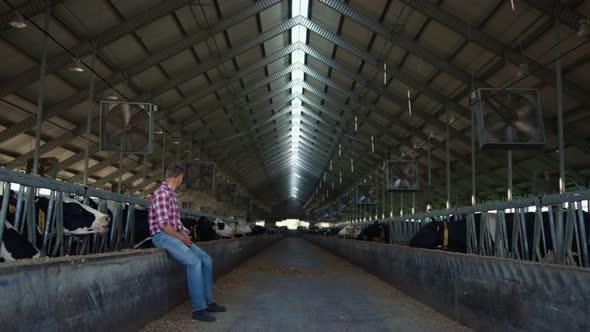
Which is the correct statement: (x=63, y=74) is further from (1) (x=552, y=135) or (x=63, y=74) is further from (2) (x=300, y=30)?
(1) (x=552, y=135)

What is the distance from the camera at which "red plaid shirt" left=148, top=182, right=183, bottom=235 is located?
185 inches

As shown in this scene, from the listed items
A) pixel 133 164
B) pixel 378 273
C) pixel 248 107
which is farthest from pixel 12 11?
pixel 133 164

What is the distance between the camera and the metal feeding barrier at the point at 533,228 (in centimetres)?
482

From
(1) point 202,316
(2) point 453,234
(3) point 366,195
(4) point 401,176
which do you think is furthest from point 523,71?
(3) point 366,195

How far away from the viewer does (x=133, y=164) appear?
29.2 metres

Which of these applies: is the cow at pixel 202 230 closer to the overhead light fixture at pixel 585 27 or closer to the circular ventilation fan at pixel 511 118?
the circular ventilation fan at pixel 511 118

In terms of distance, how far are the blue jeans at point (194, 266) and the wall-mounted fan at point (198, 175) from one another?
66.1 ft

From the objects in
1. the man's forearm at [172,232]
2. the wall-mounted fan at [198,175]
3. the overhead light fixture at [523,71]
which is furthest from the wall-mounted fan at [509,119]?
the wall-mounted fan at [198,175]

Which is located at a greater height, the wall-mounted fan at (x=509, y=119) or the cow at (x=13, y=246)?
the wall-mounted fan at (x=509, y=119)

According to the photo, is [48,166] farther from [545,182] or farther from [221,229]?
[545,182]

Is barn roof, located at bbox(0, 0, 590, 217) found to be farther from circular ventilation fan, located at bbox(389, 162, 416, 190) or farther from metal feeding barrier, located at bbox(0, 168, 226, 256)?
metal feeding barrier, located at bbox(0, 168, 226, 256)

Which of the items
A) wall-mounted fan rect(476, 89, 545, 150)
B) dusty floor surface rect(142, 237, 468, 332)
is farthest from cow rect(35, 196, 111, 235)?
wall-mounted fan rect(476, 89, 545, 150)

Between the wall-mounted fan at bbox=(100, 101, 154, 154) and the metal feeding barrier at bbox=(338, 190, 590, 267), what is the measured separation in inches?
355

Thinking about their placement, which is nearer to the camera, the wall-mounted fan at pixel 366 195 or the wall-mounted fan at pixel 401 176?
the wall-mounted fan at pixel 401 176
